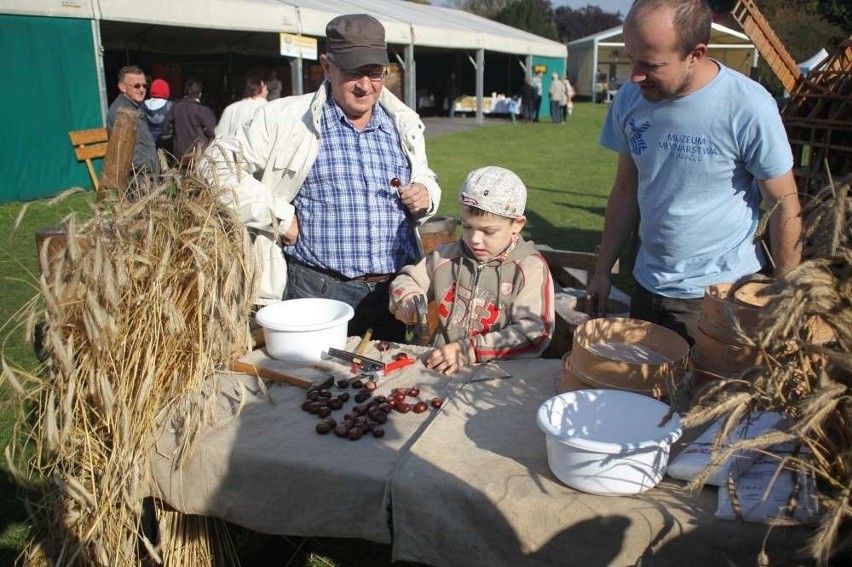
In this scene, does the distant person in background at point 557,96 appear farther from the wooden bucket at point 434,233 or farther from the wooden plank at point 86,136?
the wooden bucket at point 434,233

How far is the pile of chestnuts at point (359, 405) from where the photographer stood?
6.73ft

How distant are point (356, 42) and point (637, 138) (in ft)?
3.81

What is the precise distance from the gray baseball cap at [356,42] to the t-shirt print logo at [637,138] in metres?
1.04

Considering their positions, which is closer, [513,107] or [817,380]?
[817,380]

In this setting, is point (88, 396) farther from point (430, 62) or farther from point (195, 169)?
point (430, 62)

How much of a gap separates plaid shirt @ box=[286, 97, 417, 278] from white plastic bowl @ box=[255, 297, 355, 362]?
499 millimetres

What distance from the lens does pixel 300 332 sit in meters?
2.53

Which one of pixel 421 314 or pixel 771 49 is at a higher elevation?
pixel 771 49

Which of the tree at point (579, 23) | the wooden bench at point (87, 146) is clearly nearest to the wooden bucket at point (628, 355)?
the wooden bench at point (87, 146)

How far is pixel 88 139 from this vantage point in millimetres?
6020

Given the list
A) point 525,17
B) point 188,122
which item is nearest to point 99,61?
point 188,122

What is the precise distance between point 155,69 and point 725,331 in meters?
20.9

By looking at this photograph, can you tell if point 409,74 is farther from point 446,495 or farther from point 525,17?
point 525,17

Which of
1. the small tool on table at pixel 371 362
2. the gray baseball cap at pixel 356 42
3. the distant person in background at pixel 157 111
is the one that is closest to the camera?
the small tool on table at pixel 371 362
